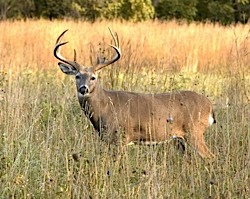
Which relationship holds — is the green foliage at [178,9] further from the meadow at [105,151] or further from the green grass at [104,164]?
the green grass at [104,164]

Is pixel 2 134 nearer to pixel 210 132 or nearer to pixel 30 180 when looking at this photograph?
pixel 30 180

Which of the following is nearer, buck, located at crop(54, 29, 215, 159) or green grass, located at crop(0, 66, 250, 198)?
green grass, located at crop(0, 66, 250, 198)

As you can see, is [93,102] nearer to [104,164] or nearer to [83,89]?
[83,89]

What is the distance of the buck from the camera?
5.62 m

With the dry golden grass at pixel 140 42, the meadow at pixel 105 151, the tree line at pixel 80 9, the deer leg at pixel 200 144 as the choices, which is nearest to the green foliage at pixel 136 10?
the tree line at pixel 80 9

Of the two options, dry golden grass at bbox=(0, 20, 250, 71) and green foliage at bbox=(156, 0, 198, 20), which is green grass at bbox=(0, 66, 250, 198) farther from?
green foliage at bbox=(156, 0, 198, 20)

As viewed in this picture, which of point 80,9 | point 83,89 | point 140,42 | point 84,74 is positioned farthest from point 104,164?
point 80,9

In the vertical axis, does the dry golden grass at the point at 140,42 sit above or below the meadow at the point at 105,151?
above

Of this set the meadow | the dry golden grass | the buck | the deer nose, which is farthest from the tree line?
the deer nose

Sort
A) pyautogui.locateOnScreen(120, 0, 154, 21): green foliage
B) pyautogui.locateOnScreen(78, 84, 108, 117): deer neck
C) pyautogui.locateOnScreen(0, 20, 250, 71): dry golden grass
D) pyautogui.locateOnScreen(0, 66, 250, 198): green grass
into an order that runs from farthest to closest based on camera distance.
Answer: pyautogui.locateOnScreen(120, 0, 154, 21): green foliage → pyautogui.locateOnScreen(0, 20, 250, 71): dry golden grass → pyautogui.locateOnScreen(78, 84, 108, 117): deer neck → pyautogui.locateOnScreen(0, 66, 250, 198): green grass

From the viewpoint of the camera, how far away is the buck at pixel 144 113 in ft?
18.4

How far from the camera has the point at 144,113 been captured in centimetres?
578

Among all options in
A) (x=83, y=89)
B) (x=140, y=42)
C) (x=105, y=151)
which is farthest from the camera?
(x=140, y=42)

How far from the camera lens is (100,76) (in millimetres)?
7719
